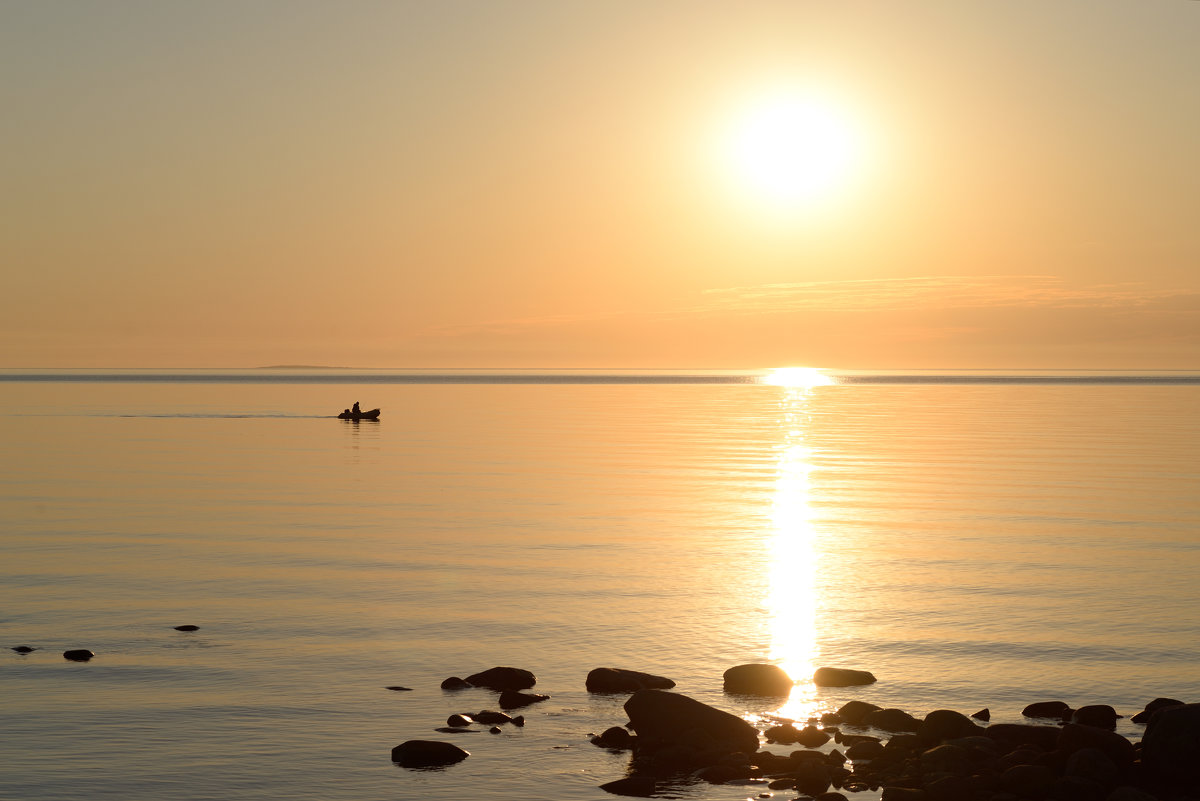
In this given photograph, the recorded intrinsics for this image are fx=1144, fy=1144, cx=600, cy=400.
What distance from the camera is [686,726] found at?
16.6 metres

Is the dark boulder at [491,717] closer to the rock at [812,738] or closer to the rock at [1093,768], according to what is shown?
the rock at [812,738]

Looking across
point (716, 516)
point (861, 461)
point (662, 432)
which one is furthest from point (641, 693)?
point (662, 432)

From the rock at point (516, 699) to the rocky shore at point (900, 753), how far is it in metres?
0.10

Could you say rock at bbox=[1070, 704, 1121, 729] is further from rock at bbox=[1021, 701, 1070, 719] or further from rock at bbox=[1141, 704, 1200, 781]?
rock at bbox=[1141, 704, 1200, 781]

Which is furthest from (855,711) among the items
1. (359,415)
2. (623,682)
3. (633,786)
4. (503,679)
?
(359,415)

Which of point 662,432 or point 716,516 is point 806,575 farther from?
point 662,432

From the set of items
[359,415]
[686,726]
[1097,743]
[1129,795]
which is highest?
[359,415]

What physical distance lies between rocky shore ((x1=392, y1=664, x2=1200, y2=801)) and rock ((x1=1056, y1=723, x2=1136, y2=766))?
13 mm

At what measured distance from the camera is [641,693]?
56.4ft

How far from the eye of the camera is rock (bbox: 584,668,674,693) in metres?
19.1

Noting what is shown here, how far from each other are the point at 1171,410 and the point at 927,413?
24246 mm

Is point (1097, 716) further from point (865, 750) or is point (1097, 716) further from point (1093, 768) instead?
point (865, 750)

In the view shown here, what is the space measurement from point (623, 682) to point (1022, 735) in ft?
20.8

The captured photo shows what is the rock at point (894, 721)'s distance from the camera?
1703cm
